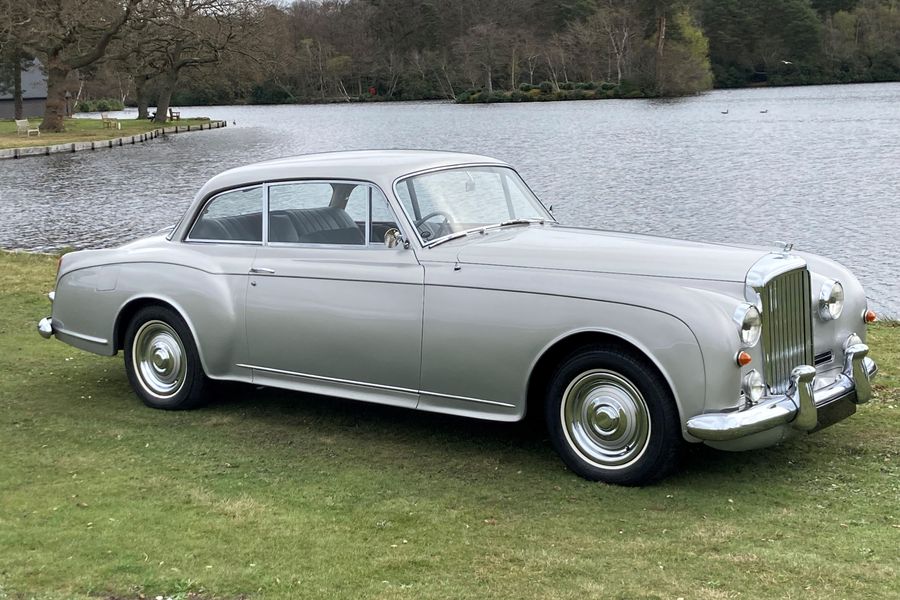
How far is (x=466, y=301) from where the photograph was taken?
18.7 feet

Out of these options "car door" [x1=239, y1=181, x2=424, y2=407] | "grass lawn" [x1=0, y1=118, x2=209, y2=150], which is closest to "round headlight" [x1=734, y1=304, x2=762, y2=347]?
"car door" [x1=239, y1=181, x2=424, y2=407]

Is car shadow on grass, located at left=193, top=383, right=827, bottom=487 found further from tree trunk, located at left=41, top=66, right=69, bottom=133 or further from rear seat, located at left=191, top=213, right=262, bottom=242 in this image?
tree trunk, located at left=41, top=66, right=69, bottom=133

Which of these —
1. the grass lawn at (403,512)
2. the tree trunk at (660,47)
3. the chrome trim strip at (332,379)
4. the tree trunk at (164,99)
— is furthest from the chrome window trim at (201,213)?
the tree trunk at (660,47)

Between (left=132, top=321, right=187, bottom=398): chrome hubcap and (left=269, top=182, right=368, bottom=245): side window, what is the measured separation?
1135 millimetres

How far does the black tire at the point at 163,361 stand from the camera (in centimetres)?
701

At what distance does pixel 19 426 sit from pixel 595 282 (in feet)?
13.7

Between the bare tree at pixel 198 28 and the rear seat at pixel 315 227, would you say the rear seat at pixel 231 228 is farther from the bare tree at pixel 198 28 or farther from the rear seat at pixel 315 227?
the bare tree at pixel 198 28

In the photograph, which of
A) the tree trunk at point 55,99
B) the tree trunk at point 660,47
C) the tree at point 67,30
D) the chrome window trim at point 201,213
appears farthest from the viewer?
Result: the tree trunk at point 660,47

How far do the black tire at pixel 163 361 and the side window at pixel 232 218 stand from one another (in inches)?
25.2

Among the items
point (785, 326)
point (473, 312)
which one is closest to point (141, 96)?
point (473, 312)

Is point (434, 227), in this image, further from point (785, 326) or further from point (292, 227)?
point (785, 326)

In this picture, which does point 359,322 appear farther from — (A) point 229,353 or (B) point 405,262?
(A) point 229,353

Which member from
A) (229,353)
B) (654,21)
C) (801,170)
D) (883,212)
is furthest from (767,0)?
(229,353)

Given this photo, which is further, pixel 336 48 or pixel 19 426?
pixel 336 48
